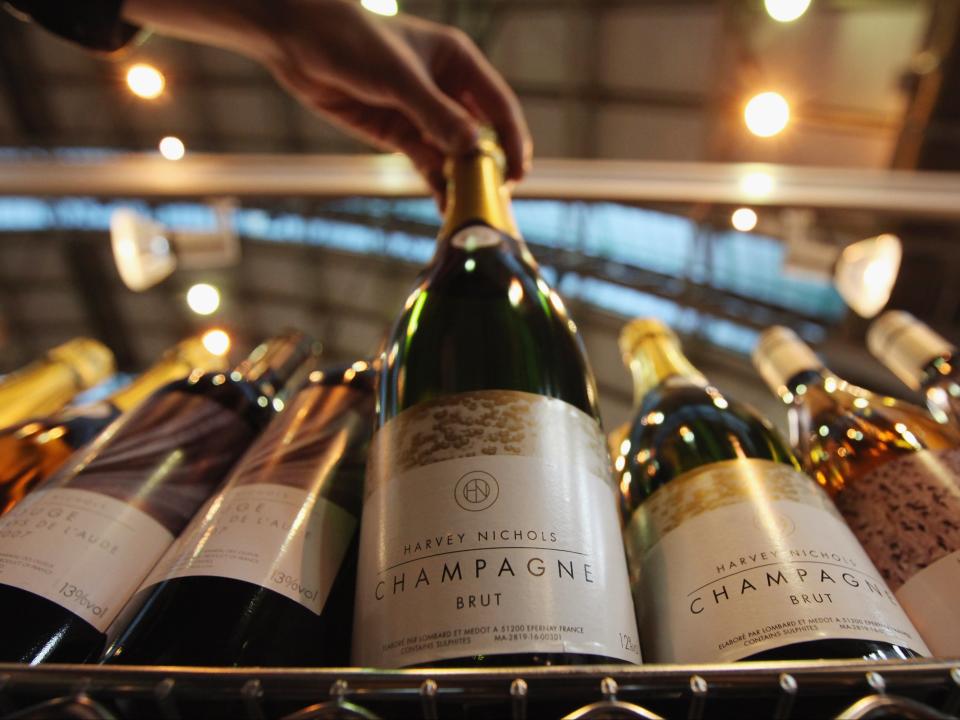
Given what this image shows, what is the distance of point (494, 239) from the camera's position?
97 cm

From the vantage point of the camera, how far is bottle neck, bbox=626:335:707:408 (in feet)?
3.70

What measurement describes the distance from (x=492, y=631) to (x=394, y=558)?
0.29 feet

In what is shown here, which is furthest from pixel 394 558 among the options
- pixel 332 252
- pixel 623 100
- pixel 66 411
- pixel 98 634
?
pixel 332 252

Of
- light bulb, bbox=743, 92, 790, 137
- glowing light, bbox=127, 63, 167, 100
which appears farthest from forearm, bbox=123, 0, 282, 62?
glowing light, bbox=127, 63, 167, 100

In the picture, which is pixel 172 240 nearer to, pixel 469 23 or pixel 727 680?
pixel 727 680

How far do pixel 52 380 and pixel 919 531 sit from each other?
118cm

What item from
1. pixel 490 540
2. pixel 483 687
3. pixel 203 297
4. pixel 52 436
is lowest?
pixel 483 687

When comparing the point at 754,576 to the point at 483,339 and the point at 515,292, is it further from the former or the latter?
the point at 515,292

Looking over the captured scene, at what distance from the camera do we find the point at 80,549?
482 millimetres

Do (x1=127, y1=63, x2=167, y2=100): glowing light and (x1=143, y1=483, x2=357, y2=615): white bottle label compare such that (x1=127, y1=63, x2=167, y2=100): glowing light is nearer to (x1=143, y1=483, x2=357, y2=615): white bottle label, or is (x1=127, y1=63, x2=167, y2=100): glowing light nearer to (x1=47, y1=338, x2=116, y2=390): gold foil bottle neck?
(x1=47, y1=338, x2=116, y2=390): gold foil bottle neck

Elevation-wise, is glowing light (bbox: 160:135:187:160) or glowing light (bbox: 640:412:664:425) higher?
glowing light (bbox: 160:135:187:160)

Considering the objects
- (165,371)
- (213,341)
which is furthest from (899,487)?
(213,341)

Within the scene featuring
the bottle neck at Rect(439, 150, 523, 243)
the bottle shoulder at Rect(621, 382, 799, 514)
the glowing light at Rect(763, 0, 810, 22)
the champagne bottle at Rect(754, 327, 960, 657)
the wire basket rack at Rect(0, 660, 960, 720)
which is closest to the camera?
the wire basket rack at Rect(0, 660, 960, 720)

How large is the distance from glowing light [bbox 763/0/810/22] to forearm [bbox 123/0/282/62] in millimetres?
2172
